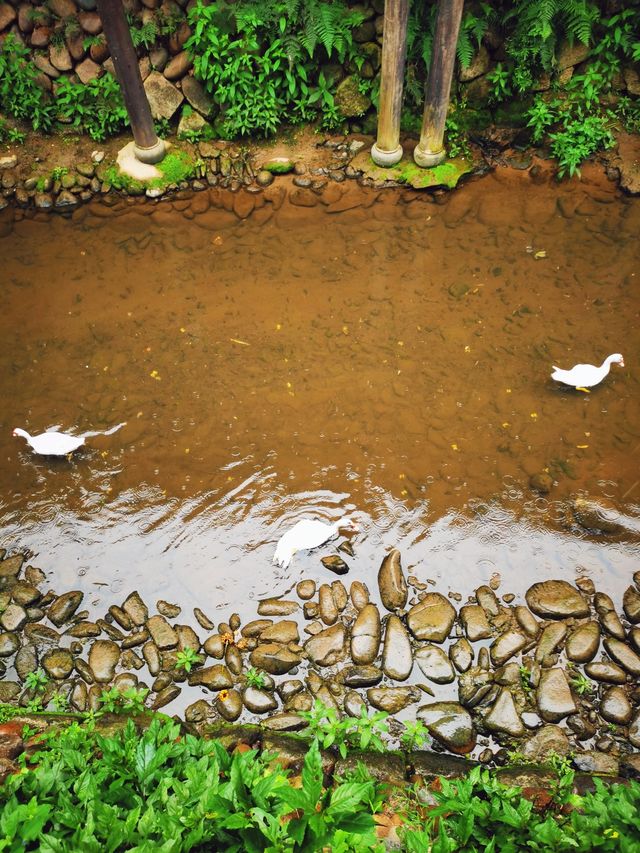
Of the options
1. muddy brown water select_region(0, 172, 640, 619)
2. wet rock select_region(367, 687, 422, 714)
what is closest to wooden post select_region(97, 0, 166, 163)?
muddy brown water select_region(0, 172, 640, 619)

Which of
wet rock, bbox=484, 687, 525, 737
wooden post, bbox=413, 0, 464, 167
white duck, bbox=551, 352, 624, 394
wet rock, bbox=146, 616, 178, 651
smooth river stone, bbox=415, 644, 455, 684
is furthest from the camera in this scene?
wooden post, bbox=413, 0, 464, 167

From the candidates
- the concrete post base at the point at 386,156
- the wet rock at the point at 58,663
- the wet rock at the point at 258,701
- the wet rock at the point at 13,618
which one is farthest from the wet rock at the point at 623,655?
the concrete post base at the point at 386,156

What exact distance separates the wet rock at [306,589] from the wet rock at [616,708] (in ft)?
6.78

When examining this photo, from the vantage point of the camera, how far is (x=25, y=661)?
13.8 feet

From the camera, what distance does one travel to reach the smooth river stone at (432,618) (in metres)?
4.18

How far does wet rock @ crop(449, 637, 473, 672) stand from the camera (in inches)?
160

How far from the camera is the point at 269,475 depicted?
513cm

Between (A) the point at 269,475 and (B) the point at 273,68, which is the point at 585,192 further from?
(A) the point at 269,475

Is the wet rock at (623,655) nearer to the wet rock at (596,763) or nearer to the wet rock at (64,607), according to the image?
the wet rock at (596,763)

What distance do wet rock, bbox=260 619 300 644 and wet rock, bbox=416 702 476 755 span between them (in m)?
0.97

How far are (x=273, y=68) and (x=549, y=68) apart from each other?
3228mm

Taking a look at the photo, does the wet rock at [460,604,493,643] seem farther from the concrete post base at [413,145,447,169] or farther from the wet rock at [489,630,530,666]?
the concrete post base at [413,145,447,169]

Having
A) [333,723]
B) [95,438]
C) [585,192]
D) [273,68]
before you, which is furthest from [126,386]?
[585,192]

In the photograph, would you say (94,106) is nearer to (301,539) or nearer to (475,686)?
(301,539)
